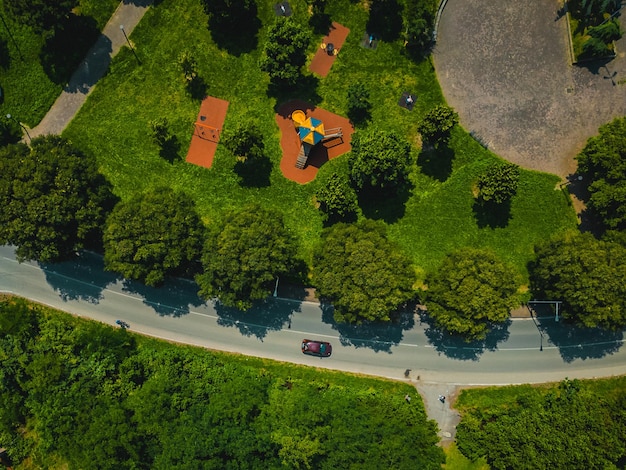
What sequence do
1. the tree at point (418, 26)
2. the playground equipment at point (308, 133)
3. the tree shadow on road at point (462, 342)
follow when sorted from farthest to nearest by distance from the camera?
the tree shadow on road at point (462, 342), the playground equipment at point (308, 133), the tree at point (418, 26)

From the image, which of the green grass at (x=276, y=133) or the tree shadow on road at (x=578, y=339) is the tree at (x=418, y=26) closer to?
the green grass at (x=276, y=133)

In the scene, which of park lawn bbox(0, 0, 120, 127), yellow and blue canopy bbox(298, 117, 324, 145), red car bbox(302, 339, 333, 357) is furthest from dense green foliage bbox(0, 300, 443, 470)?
yellow and blue canopy bbox(298, 117, 324, 145)

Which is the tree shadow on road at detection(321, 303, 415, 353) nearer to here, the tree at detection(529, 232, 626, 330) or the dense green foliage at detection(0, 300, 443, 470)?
the dense green foliage at detection(0, 300, 443, 470)

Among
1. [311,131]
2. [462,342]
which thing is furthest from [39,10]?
[462,342]

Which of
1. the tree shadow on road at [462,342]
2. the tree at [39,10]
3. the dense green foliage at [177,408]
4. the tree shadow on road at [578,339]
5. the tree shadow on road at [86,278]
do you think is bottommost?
the dense green foliage at [177,408]

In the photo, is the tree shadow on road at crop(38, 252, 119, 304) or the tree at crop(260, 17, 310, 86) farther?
the tree shadow on road at crop(38, 252, 119, 304)

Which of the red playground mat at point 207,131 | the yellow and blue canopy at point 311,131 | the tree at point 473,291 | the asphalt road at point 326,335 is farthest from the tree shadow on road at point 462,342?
the red playground mat at point 207,131

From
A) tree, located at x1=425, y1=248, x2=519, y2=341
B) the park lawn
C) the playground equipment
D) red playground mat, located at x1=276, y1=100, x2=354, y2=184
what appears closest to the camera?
tree, located at x1=425, y1=248, x2=519, y2=341
